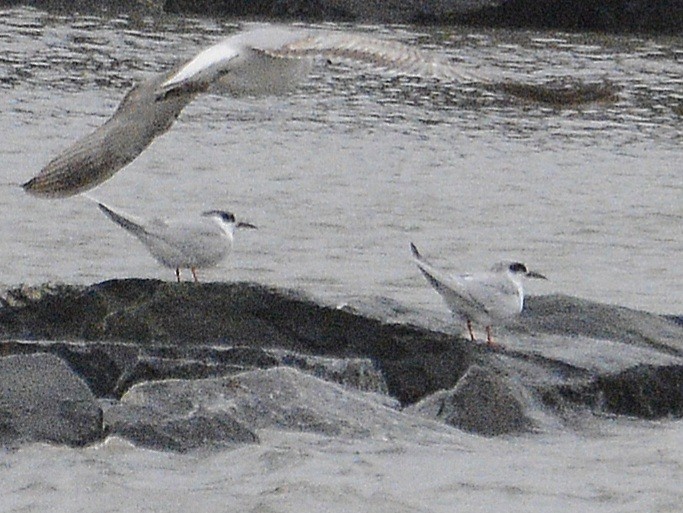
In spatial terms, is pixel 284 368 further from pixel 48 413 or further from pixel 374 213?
pixel 374 213

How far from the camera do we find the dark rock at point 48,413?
639cm

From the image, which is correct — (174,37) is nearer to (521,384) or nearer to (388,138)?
(388,138)

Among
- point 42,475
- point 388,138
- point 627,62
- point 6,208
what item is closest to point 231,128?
point 388,138

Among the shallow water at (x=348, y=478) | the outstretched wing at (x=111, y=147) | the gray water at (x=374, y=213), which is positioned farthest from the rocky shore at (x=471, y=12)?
the shallow water at (x=348, y=478)

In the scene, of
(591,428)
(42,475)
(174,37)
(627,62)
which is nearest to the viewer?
(42,475)

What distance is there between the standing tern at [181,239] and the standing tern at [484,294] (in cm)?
106

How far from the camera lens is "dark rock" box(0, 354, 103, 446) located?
6395 millimetres

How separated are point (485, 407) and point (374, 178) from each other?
7.17 metres

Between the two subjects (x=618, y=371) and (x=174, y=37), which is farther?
(x=174, y=37)

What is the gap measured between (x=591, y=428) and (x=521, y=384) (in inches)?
12.8

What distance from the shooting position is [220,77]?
686 centimetres

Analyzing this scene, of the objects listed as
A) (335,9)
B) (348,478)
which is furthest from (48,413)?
(335,9)

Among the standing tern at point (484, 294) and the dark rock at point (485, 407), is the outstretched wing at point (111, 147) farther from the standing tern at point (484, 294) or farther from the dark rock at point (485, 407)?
the dark rock at point (485, 407)

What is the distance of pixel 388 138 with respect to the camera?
15773 mm
